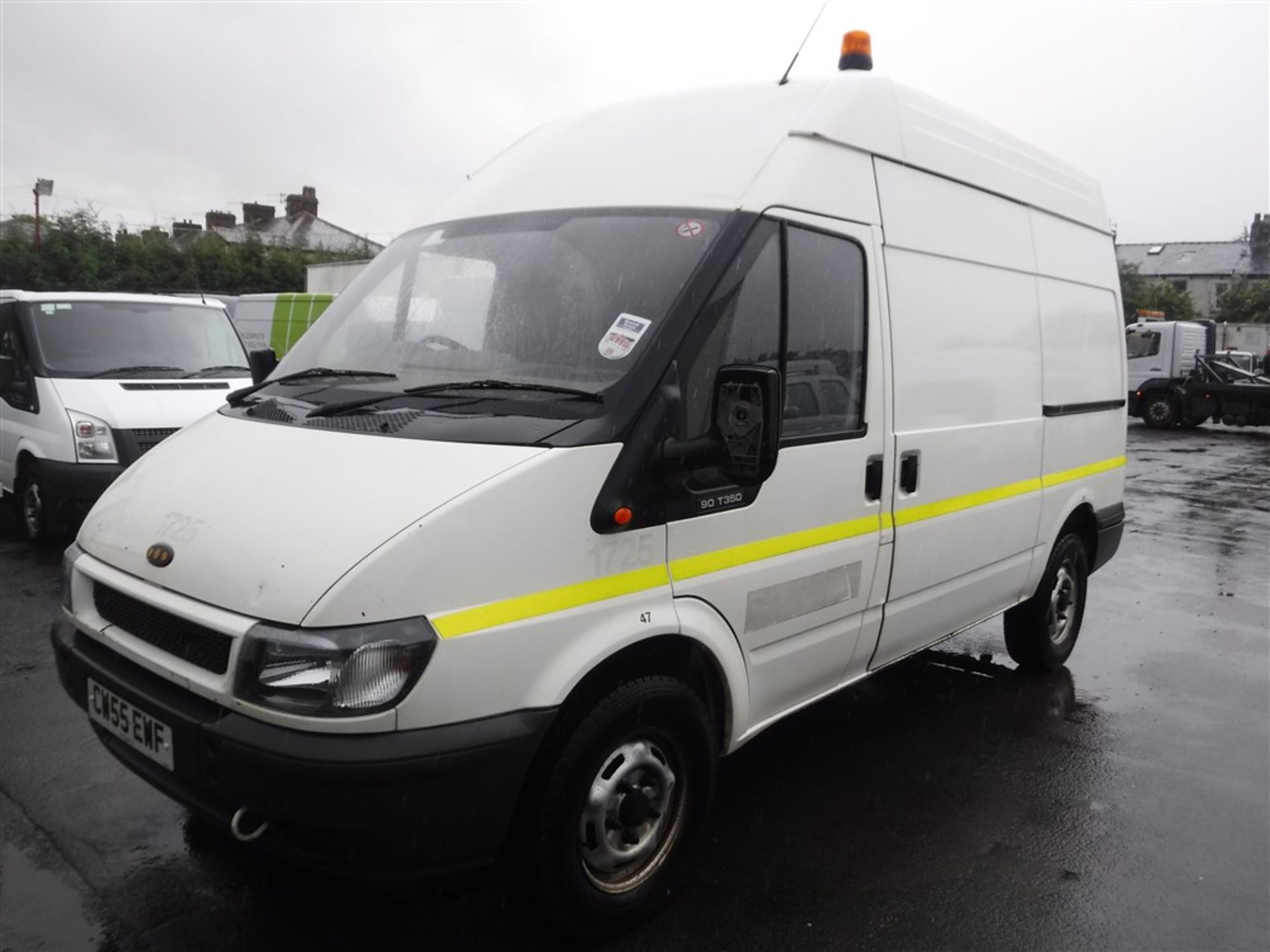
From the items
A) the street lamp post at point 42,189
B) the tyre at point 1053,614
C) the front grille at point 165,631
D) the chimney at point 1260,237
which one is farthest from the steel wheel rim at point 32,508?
the chimney at point 1260,237

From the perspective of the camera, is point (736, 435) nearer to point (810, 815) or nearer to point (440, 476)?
point (440, 476)

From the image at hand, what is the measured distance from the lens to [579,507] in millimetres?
2637

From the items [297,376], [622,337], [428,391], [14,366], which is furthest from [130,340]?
[622,337]

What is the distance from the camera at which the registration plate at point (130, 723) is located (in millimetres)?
2629

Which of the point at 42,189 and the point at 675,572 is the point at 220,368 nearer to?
the point at 675,572

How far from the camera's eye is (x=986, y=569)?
4.48m

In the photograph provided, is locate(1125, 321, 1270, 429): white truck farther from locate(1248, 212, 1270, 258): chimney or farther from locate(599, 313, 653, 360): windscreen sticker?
locate(1248, 212, 1270, 258): chimney

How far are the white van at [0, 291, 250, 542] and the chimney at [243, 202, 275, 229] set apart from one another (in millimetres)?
35559

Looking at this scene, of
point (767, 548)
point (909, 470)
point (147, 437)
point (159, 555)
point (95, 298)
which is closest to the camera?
point (159, 555)

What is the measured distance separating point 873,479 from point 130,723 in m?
2.45

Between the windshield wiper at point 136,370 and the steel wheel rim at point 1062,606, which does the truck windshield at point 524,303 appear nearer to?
the steel wheel rim at point 1062,606

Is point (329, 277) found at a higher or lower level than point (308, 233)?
lower

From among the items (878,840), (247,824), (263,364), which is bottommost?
(878,840)

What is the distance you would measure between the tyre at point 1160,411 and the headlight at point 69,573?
2397 cm
